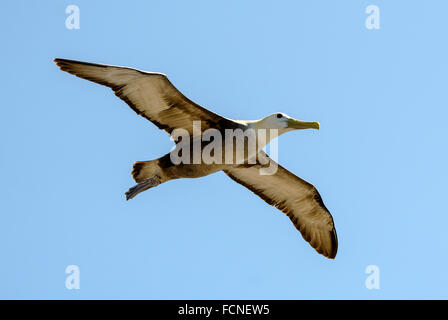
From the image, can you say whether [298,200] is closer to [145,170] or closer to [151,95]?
[145,170]

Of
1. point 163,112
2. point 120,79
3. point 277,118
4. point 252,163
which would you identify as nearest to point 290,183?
point 252,163

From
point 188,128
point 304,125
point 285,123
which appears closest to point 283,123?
point 285,123

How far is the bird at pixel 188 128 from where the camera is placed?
13.1 meters

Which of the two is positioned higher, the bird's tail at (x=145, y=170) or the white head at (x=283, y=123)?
the white head at (x=283, y=123)

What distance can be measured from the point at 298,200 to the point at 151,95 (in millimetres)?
3983

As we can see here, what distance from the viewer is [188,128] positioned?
14.0 m

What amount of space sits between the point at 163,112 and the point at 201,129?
2.35 ft

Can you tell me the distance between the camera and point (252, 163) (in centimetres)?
1512

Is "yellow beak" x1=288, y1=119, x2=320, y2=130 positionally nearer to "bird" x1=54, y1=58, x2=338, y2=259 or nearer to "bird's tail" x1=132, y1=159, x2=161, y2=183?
"bird" x1=54, y1=58, x2=338, y2=259

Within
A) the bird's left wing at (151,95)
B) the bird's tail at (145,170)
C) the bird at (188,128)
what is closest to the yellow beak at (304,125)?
the bird at (188,128)

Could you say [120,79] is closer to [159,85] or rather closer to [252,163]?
[159,85]

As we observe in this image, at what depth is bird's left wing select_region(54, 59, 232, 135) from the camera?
13.0m

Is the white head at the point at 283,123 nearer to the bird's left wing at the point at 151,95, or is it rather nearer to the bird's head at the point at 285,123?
the bird's head at the point at 285,123

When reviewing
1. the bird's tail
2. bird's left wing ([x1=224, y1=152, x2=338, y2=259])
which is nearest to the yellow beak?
bird's left wing ([x1=224, y1=152, x2=338, y2=259])
